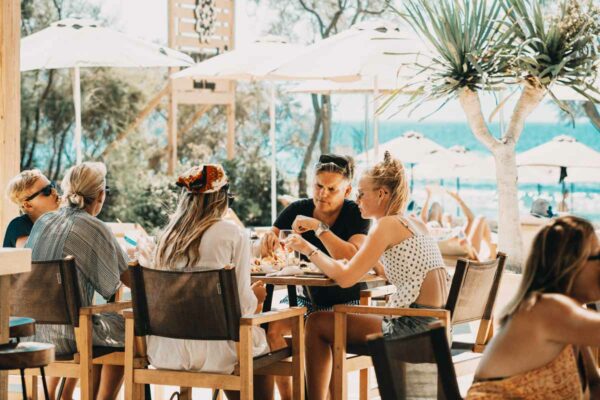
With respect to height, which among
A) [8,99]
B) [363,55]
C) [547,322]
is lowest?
[547,322]

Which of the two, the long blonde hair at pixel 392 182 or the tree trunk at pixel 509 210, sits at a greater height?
the long blonde hair at pixel 392 182

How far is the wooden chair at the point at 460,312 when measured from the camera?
413 centimetres

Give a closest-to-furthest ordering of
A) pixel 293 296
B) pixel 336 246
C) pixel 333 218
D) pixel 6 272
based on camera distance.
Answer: pixel 6 272
pixel 336 246
pixel 333 218
pixel 293 296

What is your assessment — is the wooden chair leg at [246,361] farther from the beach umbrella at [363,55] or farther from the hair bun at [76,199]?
the beach umbrella at [363,55]

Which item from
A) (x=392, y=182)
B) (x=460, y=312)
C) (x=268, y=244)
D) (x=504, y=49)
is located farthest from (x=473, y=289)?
(x=504, y=49)

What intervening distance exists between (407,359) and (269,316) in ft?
4.30

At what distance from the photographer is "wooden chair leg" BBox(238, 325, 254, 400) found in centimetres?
383

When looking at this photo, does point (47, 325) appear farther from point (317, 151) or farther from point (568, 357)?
point (317, 151)

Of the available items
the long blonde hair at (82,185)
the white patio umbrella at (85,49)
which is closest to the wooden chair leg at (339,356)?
the long blonde hair at (82,185)

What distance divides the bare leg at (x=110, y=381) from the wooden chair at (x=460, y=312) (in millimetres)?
Result: 936

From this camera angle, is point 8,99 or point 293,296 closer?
point 293,296

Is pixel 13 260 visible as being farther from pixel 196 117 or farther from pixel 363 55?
pixel 196 117

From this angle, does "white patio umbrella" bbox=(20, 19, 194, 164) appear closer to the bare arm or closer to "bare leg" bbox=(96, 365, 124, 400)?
the bare arm

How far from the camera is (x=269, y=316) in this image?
3.93 m
